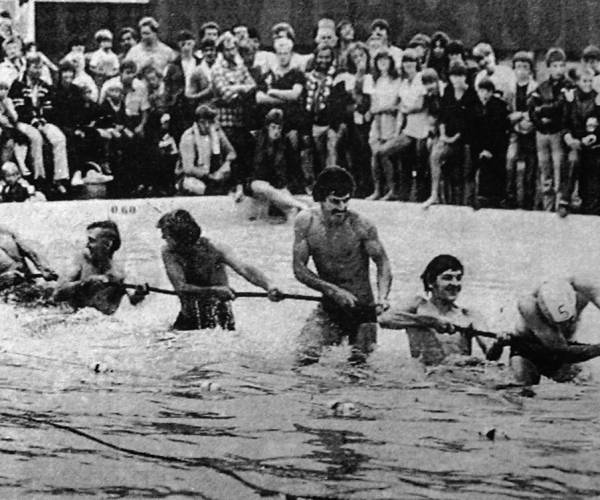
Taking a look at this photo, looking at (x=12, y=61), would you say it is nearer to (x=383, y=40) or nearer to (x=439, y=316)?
(x=383, y=40)

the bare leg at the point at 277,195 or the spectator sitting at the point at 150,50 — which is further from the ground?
the spectator sitting at the point at 150,50

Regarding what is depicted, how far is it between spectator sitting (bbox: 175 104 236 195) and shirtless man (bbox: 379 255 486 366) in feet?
3.92

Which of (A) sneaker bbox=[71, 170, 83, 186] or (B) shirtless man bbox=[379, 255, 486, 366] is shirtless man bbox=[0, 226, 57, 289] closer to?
(A) sneaker bbox=[71, 170, 83, 186]

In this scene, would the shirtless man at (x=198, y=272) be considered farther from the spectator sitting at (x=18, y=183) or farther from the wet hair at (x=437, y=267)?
the wet hair at (x=437, y=267)

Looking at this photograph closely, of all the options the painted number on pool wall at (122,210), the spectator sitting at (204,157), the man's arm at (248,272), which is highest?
the spectator sitting at (204,157)

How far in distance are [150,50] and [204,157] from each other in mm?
661

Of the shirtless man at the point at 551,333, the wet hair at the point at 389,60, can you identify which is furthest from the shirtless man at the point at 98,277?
the shirtless man at the point at 551,333

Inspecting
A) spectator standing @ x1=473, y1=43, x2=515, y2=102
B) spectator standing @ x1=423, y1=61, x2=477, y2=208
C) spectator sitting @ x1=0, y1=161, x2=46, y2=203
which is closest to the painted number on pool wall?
spectator sitting @ x1=0, y1=161, x2=46, y2=203

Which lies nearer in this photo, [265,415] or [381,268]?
[265,415]

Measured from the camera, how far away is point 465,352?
19.6 feet

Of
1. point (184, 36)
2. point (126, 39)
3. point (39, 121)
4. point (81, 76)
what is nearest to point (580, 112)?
point (184, 36)

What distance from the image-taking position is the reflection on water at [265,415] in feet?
18.6

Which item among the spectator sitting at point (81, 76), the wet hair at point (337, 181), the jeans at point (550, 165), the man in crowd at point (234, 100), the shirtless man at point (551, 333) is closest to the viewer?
the shirtless man at point (551, 333)

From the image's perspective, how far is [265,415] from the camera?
5.92 meters
